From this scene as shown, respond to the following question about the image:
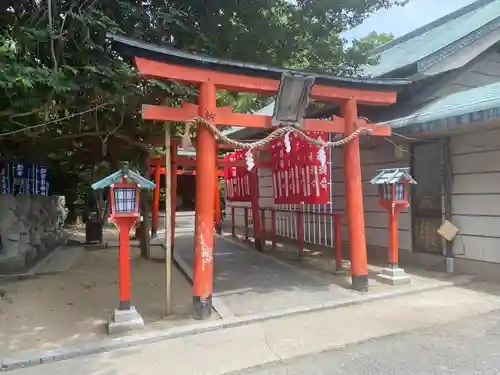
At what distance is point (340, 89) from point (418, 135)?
8.24ft

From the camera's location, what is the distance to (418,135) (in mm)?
8484

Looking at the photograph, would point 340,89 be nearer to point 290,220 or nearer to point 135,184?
point 135,184

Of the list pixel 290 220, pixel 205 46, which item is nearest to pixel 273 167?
pixel 290 220

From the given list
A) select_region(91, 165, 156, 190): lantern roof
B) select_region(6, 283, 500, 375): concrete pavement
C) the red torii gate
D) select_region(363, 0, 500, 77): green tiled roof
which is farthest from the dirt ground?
select_region(363, 0, 500, 77): green tiled roof

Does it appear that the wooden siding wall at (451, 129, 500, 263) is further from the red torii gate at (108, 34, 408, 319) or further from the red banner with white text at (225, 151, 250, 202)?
the red banner with white text at (225, 151, 250, 202)

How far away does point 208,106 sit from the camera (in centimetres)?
A: 604

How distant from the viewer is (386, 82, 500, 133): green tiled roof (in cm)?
638

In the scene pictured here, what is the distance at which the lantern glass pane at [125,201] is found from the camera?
566 centimetres

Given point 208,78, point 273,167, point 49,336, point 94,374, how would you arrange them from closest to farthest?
point 94,374
point 49,336
point 208,78
point 273,167

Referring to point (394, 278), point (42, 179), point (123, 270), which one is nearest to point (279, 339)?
point (123, 270)

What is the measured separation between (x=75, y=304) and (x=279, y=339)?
380cm

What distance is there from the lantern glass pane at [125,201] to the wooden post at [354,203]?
369 cm

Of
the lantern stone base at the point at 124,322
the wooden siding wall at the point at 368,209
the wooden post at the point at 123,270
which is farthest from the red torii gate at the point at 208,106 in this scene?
the wooden siding wall at the point at 368,209

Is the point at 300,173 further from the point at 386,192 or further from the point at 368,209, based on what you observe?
the point at 368,209
